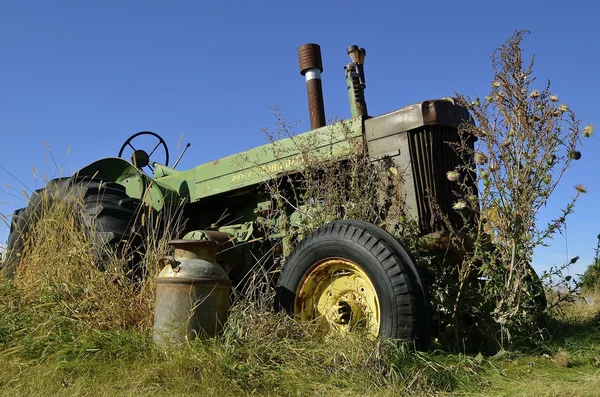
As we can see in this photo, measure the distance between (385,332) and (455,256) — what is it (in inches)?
42.1

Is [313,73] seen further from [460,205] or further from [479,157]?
[460,205]

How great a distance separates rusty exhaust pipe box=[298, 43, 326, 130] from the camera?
18.4 feet

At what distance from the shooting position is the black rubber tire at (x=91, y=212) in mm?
4574

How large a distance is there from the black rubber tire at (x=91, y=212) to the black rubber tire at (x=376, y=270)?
1.55 m

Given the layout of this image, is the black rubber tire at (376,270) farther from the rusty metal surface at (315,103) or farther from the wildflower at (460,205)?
the rusty metal surface at (315,103)

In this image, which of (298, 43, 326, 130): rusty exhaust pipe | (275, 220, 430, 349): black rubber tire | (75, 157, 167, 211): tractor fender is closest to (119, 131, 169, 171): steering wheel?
(75, 157, 167, 211): tractor fender

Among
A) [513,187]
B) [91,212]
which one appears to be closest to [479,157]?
[513,187]

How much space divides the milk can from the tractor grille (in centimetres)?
146

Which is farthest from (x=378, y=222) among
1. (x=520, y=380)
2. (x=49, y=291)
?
(x=49, y=291)

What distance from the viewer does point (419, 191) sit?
4031 mm

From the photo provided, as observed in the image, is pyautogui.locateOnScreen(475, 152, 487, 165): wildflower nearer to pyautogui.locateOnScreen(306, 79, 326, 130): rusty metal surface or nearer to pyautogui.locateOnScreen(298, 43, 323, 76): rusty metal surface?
pyautogui.locateOnScreen(306, 79, 326, 130): rusty metal surface

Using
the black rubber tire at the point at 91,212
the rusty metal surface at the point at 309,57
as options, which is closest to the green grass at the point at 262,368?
the black rubber tire at the point at 91,212

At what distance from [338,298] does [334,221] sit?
486mm

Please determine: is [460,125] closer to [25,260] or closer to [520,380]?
[520,380]
